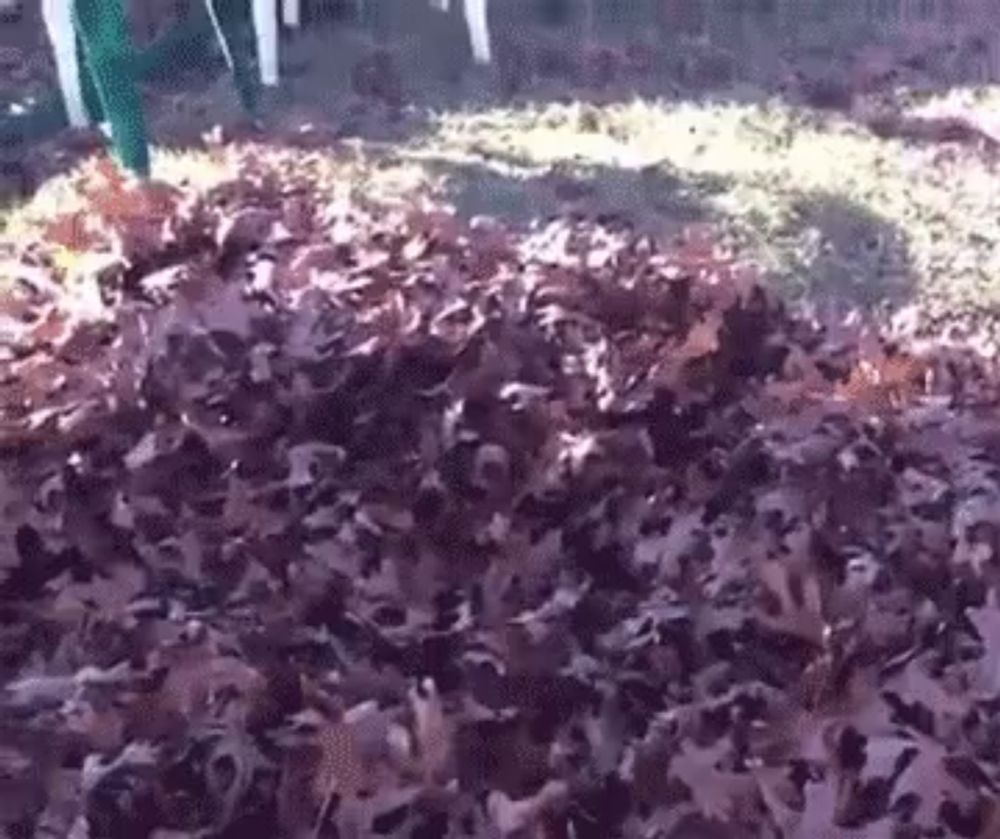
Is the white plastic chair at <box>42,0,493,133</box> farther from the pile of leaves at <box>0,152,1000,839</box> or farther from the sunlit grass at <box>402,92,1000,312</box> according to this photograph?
the pile of leaves at <box>0,152,1000,839</box>


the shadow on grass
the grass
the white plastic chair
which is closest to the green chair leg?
the grass

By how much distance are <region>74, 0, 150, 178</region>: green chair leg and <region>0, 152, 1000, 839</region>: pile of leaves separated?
2.18ft

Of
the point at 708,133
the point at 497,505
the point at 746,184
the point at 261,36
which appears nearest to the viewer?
the point at 497,505

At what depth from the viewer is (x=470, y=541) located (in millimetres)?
Result: 4391

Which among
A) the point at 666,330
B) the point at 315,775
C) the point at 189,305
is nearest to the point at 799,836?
the point at 315,775

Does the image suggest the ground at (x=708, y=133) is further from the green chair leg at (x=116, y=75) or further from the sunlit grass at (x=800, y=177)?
the green chair leg at (x=116, y=75)

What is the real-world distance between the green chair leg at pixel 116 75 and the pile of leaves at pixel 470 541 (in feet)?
2.18

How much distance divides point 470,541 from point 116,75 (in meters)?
2.51

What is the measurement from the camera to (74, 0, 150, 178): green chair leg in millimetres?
6250

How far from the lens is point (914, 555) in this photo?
4.30 metres

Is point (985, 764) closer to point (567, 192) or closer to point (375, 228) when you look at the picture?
point (375, 228)

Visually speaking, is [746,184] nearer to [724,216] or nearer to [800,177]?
[800,177]

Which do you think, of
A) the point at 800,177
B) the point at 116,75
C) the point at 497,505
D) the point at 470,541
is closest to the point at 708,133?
the point at 800,177

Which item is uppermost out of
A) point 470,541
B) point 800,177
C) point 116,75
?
point 116,75
